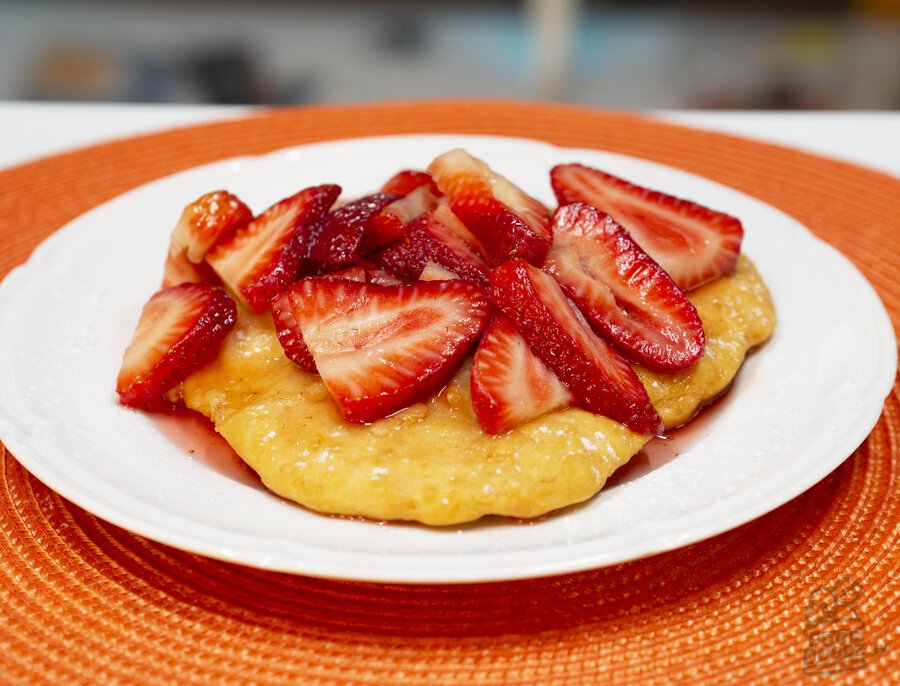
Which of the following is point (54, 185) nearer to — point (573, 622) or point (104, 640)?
point (104, 640)

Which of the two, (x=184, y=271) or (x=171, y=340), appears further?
(x=184, y=271)

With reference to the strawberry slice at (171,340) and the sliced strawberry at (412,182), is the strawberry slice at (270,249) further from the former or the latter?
the sliced strawberry at (412,182)

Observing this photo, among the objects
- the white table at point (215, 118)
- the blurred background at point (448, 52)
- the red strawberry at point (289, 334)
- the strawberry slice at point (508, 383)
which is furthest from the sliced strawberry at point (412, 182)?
the blurred background at point (448, 52)

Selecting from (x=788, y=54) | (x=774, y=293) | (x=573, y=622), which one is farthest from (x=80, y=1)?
(x=573, y=622)

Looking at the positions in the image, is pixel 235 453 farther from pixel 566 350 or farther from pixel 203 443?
pixel 566 350

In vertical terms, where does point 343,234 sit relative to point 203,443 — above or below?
A: above

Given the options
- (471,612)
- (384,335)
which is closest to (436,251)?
(384,335)
